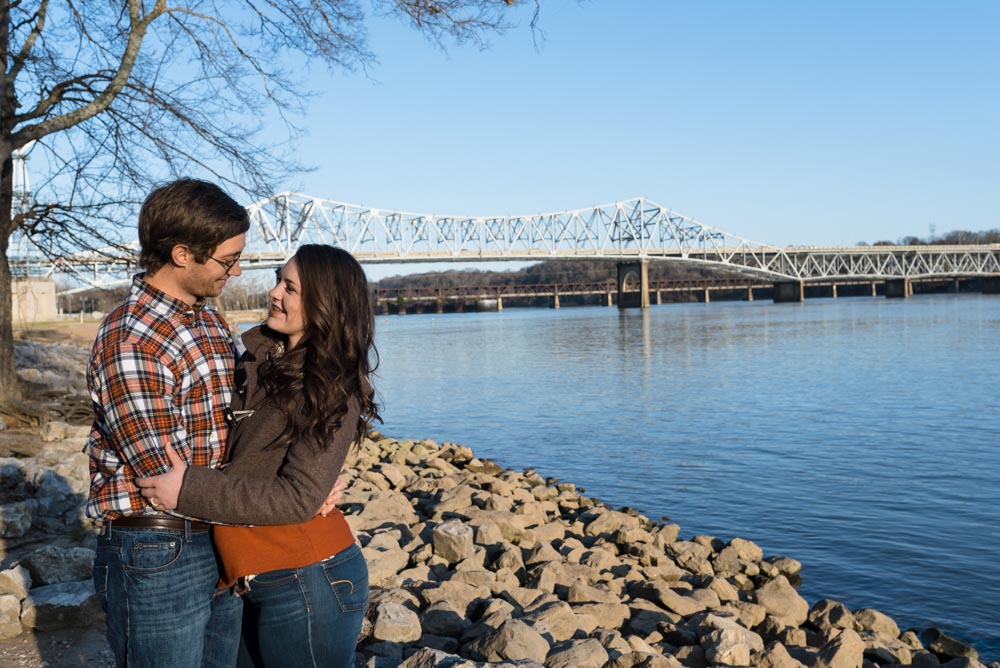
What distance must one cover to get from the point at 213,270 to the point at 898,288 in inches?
4671

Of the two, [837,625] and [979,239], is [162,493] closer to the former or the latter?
[837,625]

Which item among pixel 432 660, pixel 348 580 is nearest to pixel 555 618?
pixel 432 660

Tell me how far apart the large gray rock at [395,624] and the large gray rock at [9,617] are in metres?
1.48

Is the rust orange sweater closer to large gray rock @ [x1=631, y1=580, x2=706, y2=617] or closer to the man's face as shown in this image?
the man's face

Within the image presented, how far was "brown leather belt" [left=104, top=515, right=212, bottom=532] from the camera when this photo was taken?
6.37ft

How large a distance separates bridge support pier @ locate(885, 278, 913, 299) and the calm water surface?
258 ft

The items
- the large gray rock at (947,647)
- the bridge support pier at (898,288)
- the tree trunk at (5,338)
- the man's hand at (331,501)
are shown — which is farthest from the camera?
the bridge support pier at (898,288)

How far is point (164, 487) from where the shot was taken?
1873mm

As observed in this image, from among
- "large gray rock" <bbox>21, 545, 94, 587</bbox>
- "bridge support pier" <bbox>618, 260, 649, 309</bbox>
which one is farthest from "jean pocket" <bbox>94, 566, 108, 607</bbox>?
"bridge support pier" <bbox>618, 260, 649, 309</bbox>

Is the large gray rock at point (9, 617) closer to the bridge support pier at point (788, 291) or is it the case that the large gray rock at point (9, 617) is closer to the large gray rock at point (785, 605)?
the large gray rock at point (785, 605)

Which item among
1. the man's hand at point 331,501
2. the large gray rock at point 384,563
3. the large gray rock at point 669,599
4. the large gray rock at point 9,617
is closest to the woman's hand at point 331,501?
the man's hand at point 331,501

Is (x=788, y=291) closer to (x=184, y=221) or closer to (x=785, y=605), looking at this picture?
(x=785, y=605)

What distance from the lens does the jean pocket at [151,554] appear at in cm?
192

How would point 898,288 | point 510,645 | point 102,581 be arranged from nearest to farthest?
point 102,581 → point 510,645 → point 898,288
